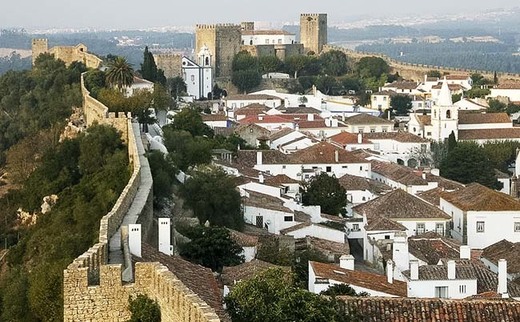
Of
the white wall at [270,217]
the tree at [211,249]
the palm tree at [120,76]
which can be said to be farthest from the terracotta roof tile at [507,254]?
the palm tree at [120,76]

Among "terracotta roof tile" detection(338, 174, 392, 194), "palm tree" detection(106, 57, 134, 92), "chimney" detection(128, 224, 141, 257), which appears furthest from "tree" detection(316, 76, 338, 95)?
"chimney" detection(128, 224, 141, 257)

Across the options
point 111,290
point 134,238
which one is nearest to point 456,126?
point 134,238

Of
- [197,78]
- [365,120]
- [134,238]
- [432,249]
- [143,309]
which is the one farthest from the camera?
[197,78]

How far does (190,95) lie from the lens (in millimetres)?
63438

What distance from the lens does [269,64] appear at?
7300 centimetres

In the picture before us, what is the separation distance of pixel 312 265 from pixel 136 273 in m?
7.94

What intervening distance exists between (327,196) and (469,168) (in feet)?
41.3

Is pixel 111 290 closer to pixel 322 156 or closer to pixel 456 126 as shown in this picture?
pixel 322 156

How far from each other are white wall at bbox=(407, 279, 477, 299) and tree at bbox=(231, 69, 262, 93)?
49226 mm

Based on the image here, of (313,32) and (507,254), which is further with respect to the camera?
(313,32)

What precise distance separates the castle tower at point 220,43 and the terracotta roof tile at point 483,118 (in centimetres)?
1929

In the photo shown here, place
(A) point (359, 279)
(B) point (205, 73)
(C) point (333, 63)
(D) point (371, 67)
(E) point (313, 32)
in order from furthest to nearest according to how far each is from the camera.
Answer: (E) point (313, 32), (D) point (371, 67), (C) point (333, 63), (B) point (205, 73), (A) point (359, 279)

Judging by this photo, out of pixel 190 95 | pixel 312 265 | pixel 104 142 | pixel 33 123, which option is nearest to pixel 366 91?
pixel 190 95

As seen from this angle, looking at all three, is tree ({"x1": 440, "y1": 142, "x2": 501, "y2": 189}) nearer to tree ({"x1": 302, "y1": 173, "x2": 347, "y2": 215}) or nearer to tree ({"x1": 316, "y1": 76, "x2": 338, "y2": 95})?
tree ({"x1": 302, "y1": 173, "x2": 347, "y2": 215})
